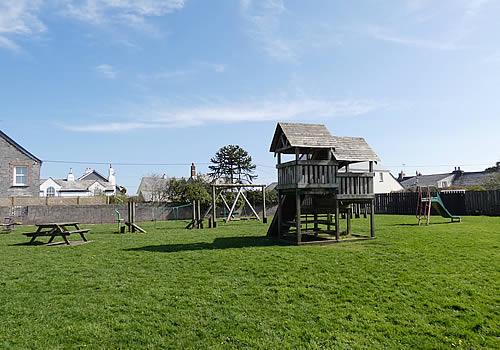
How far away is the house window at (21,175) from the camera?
33.6m

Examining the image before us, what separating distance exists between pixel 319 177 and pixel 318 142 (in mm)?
1282

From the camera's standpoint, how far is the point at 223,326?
5.73 m

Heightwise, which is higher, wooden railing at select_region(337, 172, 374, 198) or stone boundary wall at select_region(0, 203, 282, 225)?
wooden railing at select_region(337, 172, 374, 198)

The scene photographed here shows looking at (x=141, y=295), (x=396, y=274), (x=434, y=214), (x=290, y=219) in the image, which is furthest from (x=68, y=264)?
(x=434, y=214)

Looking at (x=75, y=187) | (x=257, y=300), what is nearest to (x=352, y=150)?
(x=257, y=300)

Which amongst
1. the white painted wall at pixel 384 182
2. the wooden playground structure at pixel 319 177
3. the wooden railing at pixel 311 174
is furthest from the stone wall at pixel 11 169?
the white painted wall at pixel 384 182

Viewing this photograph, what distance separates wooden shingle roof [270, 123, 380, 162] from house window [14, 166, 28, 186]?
2636 cm

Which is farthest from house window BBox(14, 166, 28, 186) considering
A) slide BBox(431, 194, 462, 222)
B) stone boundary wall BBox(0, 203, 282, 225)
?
slide BBox(431, 194, 462, 222)

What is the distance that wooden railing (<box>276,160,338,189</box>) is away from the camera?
13930mm

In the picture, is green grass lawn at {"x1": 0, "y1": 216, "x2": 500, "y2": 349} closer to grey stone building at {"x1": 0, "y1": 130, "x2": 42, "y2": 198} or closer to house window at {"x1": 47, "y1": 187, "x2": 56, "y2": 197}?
grey stone building at {"x1": 0, "y1": 130, "x2": 42, "y2": 198}

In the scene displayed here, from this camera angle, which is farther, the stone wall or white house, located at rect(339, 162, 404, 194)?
white house, located at rect(339, 162, 404, 194)

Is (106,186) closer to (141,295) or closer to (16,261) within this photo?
(16,261)

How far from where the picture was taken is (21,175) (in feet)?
111

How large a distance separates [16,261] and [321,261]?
8321 mm
